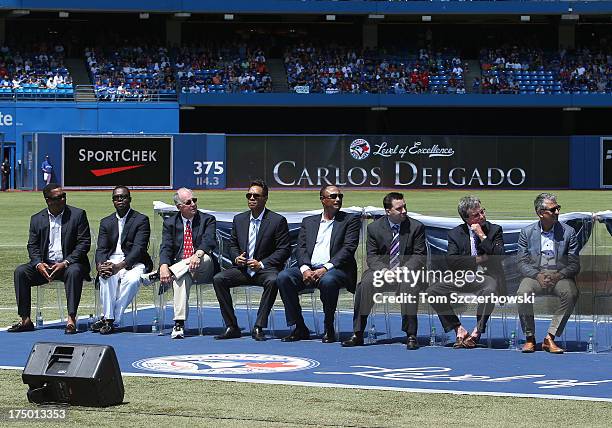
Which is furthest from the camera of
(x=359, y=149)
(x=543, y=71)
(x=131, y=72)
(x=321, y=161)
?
(x=543, y=71)

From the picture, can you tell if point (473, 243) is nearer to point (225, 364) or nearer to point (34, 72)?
point (225, 364)

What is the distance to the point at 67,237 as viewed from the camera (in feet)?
40.9

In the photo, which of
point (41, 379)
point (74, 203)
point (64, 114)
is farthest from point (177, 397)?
point (64, 114)

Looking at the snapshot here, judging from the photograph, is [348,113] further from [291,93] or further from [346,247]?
[346,247]

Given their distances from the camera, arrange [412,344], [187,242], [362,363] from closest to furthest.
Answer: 1. [362,363]
2. [412,344]
3. [187,242]

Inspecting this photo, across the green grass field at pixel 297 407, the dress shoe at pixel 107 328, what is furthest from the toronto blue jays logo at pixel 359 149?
the green grass field at pixel 297 407

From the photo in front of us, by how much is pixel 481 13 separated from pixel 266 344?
4487 centimetres

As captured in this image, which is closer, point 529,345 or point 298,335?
point 529,345

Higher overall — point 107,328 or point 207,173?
point 207,173

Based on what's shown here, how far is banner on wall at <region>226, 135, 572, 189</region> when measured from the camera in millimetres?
47750

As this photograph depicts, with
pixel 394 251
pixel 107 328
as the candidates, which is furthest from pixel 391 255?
pixel 107 328

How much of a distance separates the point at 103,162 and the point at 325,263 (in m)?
35.0

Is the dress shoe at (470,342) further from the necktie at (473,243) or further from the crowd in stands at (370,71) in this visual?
the crowd in stands at (370,71)

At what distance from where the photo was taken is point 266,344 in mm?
11484
